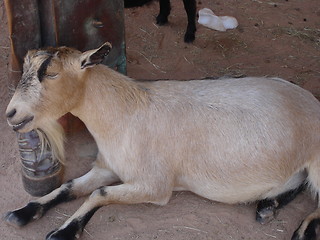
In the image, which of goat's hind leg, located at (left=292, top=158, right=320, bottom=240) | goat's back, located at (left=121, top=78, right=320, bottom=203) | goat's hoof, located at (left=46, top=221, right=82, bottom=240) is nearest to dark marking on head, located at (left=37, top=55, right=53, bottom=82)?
goat's back, located at (left=121, top=78, right=320, bottom=203)

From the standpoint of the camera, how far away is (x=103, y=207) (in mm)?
3729

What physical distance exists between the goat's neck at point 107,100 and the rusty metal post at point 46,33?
16.6 inches

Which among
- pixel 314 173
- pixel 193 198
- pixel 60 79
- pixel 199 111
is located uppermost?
pixel 60 79

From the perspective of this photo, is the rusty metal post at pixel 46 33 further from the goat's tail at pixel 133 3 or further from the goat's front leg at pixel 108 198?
the goat's tail at pixel 133 3

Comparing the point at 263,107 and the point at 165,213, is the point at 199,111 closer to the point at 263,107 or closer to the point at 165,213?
the point at 263,107

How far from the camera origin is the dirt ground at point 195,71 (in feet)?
11.7

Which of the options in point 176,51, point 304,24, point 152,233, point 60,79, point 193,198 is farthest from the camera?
point 304,24

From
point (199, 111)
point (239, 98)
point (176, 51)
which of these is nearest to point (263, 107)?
point (239, 98)

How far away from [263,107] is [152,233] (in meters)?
1.18

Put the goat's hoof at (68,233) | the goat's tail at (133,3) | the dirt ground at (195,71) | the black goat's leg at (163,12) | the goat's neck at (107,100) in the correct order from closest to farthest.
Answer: the goat's hoof at (68,233), the goat's neck at (107,100), the dirt ground at (195,71), the goat's tail at (133,3), the black goat's leg at (163,12)

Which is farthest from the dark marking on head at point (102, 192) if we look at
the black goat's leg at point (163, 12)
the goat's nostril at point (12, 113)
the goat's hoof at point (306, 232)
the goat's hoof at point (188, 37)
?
the black goat's leg at point (163, 12)

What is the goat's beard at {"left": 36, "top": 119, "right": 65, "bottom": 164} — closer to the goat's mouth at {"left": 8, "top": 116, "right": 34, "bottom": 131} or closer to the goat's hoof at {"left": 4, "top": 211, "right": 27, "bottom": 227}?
the goat's mouth at {"left": 8, "top": 116, "right": 34, "bottom": 131}

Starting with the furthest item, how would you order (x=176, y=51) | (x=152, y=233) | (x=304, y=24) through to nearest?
(x=304, y=24), (x=176, y=51), (x=152, y=233)

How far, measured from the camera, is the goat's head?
3.18 m
